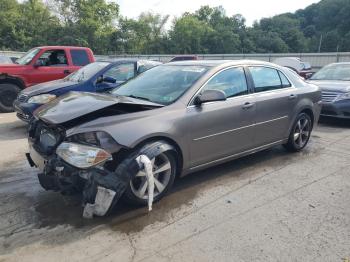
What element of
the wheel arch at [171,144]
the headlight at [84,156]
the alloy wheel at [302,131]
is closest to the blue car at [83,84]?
the wheel arch at [171,144]

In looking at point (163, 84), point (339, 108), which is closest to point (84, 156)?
point (163, 84)

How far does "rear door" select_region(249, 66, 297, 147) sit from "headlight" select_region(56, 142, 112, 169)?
243 cm

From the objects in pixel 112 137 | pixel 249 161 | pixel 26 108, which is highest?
pixel 112 137

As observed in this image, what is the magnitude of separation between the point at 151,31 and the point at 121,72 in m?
61.4

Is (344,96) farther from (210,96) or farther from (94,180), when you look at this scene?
(94,180)

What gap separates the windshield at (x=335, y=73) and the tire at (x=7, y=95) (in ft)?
27.6

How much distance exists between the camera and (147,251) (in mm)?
2953

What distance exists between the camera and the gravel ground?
116 inches

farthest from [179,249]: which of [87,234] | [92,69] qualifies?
[92,69]

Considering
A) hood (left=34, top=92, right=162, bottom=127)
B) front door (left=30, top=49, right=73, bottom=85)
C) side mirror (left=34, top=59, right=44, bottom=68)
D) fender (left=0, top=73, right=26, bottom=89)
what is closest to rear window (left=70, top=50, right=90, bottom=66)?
front door (left=30, top=49, right=73, bottom=85)

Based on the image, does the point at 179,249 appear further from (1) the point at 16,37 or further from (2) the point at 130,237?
Answer: (1) the point at 16,37

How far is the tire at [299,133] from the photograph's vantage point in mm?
5645

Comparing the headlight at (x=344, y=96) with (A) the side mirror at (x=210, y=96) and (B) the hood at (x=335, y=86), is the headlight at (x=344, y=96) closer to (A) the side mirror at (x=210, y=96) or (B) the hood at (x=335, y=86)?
(B) the hood at (x=335, y=86)

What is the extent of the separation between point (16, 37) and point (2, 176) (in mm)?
45877
